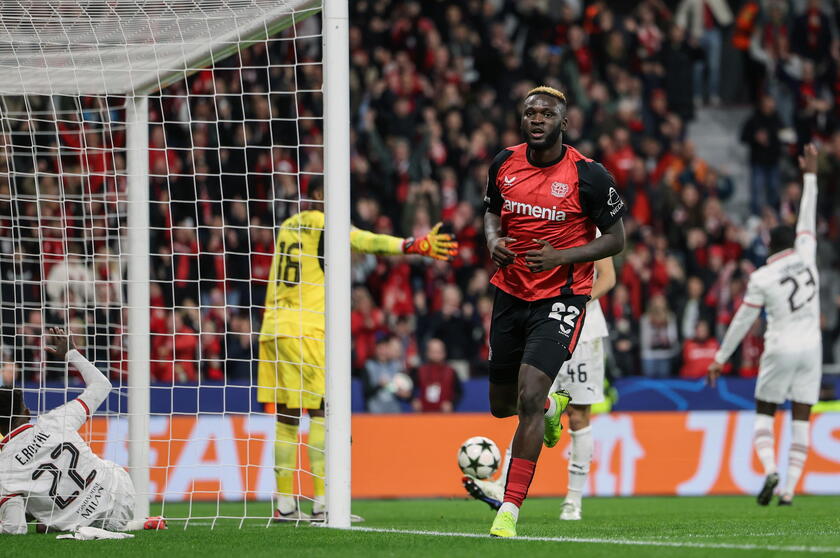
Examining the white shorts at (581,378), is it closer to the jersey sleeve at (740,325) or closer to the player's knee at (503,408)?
the player's knee at (503,408)

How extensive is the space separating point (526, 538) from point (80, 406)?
2.94m

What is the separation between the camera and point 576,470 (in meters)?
9.11

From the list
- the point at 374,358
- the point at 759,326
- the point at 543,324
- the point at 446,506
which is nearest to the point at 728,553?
the point at 543,324

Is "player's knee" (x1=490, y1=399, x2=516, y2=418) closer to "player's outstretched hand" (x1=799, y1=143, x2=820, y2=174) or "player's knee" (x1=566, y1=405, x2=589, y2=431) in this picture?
"player's knee" (x1=566, y1=405, x2=589, y2=431)

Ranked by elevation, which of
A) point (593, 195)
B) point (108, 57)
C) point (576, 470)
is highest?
point (108, 57)

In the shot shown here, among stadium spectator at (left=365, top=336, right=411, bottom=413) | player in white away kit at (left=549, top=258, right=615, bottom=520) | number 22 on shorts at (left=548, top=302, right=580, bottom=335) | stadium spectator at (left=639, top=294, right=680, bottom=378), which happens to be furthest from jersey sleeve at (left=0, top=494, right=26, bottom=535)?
stadium spectator at (left=639, top=294, right=680, bottom=378)

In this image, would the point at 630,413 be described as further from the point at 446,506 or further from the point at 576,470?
the point at 576,470

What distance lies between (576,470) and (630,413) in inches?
181

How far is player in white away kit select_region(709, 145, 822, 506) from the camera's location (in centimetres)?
1095

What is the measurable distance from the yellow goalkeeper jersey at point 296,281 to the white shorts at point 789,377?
161 inches

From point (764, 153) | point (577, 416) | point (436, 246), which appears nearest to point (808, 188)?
point (577, 416)

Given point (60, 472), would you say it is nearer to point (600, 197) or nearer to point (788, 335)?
point (600, 197)

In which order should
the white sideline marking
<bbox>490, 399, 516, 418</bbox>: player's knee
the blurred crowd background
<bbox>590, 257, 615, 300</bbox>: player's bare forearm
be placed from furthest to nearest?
the blurred crowd background < <bbox>590, 257, 615, 300</bbox>: player's bare forearm < <bbox>490, 399, 516, 418</bbox>: player's knee < the white sideline marking

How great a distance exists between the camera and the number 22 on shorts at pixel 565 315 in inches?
267
